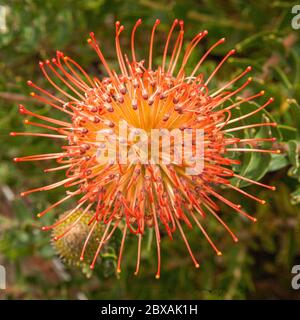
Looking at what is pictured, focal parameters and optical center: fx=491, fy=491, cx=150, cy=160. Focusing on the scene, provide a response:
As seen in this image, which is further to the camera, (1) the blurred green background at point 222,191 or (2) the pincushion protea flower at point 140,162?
(1) the blurred green background at point 222,191

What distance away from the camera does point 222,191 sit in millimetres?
3789

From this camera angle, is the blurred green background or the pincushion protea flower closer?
the pincushion protea flower

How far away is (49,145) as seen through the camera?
3670 millimetres

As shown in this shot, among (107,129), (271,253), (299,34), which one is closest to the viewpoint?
(107,129)

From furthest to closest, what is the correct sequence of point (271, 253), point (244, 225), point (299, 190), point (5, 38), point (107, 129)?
1. point (271, 253)
2. point (244, 225)
3. point (5, 38)
4. point (299, 190)
5. point (107, 129)

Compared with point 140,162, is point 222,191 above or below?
below

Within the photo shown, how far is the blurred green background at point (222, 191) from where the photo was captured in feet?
11.0

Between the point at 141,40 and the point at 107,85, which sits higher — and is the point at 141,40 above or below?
above

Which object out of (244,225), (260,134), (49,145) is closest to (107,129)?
(260,134)

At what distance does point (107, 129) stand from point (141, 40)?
88.4 inches

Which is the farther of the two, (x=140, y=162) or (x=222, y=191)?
(x=222, y=191)

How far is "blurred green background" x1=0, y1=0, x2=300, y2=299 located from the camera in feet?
11.0

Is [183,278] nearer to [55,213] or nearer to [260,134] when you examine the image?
[55,213]

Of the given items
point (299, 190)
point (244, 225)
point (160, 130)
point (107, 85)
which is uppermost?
point (107, 85)
